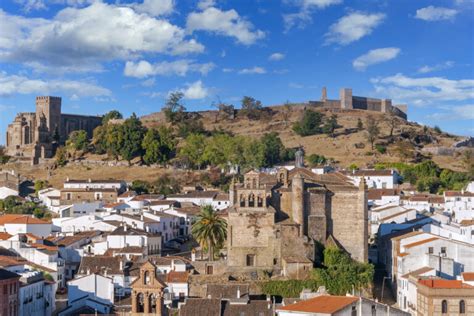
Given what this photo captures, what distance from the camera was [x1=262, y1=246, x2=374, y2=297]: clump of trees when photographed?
4388 cm

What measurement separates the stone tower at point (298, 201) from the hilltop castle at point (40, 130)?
64628mm

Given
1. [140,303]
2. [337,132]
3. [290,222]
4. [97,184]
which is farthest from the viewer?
[337,132]

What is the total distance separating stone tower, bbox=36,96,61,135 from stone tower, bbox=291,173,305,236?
74.6 m

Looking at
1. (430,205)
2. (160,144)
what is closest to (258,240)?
(430,205)

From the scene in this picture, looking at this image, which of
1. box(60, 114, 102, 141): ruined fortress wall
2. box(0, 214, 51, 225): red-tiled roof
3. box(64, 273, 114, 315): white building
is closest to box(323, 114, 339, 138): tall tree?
box(60, 114, 102, 141): ruined fortress wall

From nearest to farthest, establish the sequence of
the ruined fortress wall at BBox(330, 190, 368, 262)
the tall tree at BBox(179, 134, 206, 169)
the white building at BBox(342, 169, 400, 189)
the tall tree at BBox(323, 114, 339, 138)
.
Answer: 1. the ruined fortress wall at BBox(330, 190, 368, 262)
2. the white building at BBox(342, 169, 400, 189)
3. the tall tree at BBox(179, 134, 206, 169)
4. the tall tree at BBox(323, 114, 339, 138)

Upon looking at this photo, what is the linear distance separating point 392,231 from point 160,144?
45.4m

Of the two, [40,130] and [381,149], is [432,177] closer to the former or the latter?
[381,149]

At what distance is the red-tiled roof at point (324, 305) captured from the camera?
101 feet

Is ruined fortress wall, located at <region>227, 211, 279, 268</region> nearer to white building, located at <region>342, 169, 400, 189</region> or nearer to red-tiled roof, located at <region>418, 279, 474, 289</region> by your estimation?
red-tiled roof, located at <region>418, 279, 474, 289</region>

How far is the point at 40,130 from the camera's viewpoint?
370ft

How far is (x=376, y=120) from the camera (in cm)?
11625

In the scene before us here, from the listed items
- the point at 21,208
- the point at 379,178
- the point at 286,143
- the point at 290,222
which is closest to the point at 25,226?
the point at 21,208

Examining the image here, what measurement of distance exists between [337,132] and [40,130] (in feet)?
131
